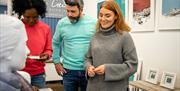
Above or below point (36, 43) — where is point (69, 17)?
above

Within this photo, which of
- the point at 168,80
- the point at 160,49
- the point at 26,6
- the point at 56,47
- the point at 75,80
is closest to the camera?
the point at 26,6

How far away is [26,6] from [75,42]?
18.9 inches

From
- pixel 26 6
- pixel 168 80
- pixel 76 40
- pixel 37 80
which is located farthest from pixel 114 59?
pixel 168 80

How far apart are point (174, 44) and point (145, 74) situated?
63 cm

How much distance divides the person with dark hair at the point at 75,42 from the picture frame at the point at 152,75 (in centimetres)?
109

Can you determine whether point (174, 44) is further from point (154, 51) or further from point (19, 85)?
point (19, 85)

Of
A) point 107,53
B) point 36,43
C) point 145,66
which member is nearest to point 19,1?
point 36,43

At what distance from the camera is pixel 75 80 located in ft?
6.73

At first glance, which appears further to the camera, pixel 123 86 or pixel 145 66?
pixel 145 66

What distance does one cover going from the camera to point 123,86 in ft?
5.83

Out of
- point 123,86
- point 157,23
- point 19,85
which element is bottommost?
point 123,86

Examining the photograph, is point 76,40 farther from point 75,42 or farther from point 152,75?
point 152,75

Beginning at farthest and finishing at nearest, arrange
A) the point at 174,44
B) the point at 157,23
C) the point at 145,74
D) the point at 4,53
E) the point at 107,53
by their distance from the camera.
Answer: the point at 145,74, the point at 157,23, the point at 174,44, the point at 107,53, the point at 4,53

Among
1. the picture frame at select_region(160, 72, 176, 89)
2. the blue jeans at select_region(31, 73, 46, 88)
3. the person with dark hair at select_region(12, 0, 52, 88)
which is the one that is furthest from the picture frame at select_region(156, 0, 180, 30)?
the blue jeans at select_region(31, 73, 46, 88)
